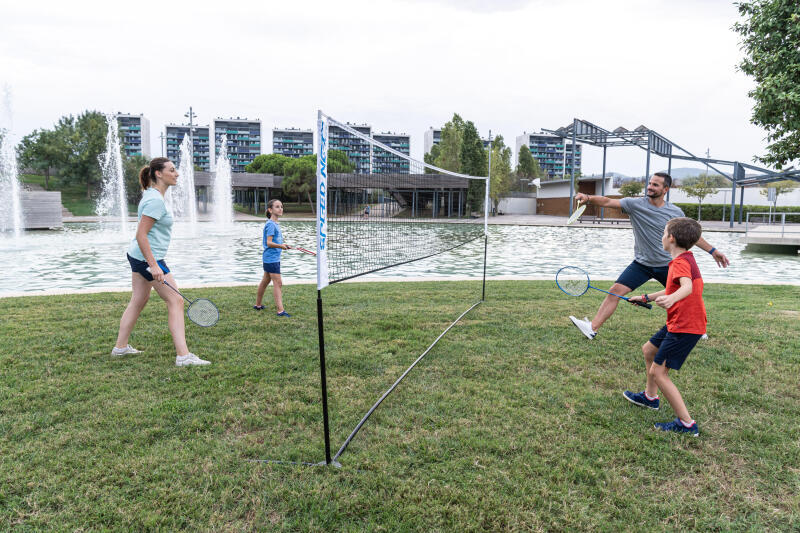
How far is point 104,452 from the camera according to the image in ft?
11.3

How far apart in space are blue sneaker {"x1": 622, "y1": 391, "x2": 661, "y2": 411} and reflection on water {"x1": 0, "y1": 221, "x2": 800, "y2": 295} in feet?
12.6

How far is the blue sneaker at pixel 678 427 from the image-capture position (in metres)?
3.82

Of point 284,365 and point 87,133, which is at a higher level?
point 87,133

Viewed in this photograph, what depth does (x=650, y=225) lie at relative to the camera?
5801mm

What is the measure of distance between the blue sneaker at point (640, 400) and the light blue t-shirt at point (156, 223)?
15.2 feet

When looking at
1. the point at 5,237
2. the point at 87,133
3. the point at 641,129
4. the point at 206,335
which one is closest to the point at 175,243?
the point at 5,237

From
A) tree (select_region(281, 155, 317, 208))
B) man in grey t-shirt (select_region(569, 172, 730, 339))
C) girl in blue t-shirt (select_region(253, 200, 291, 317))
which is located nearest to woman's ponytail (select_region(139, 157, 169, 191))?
girl in blue t-shirt (select_region(253, 200, 291, 317))

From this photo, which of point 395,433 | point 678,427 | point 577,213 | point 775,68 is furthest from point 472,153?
point 395,433

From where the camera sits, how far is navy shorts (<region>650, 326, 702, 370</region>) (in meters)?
3.81

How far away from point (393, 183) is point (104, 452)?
11.8 ft

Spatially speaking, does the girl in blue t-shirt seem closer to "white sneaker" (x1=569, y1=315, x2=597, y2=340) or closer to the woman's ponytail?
the woman's ponytail

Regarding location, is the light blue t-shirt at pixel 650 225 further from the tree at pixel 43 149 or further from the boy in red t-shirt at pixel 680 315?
the tree at pixel 43 149

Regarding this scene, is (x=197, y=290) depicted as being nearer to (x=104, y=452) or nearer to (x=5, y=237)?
(x=104, y=452)

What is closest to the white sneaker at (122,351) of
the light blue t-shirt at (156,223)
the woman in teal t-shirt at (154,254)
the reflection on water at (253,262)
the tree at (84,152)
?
the woman in teal t-shirt at (154,254)
